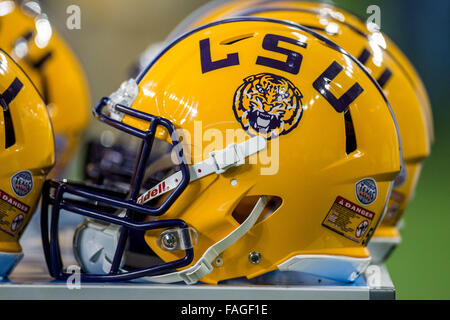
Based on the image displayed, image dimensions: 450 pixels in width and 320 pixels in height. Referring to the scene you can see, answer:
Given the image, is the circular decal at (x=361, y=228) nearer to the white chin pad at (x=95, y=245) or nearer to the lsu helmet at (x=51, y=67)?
the white chin pad at (x=95, y=245)

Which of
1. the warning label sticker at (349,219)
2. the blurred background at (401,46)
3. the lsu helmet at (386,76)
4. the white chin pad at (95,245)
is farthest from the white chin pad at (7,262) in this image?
the blurred background at (401,46)

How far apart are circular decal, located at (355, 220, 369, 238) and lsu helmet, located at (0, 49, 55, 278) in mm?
746

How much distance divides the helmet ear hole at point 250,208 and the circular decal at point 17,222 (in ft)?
1.63

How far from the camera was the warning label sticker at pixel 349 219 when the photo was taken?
4.49ft

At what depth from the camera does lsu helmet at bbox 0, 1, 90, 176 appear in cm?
231

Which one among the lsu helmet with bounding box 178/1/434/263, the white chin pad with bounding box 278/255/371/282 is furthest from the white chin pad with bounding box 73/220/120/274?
the lsu helmet with bounding box 178/1/434/263

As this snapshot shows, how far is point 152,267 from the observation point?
1378 millimetres

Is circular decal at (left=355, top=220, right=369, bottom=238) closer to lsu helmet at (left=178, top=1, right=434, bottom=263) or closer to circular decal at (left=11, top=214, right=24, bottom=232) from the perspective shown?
lsu helmet at (left=178, top=1, right=434, bottom=263)

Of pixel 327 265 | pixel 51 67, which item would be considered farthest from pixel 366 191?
pixel 51 67

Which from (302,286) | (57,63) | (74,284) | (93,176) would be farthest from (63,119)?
(302,286)

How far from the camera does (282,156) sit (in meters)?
1.33

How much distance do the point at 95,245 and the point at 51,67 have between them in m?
1.20

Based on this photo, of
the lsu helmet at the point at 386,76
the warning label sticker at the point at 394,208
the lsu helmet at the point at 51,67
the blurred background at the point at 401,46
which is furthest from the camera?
the blurred background at the point at 401,46

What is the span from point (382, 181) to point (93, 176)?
1.16 metres
